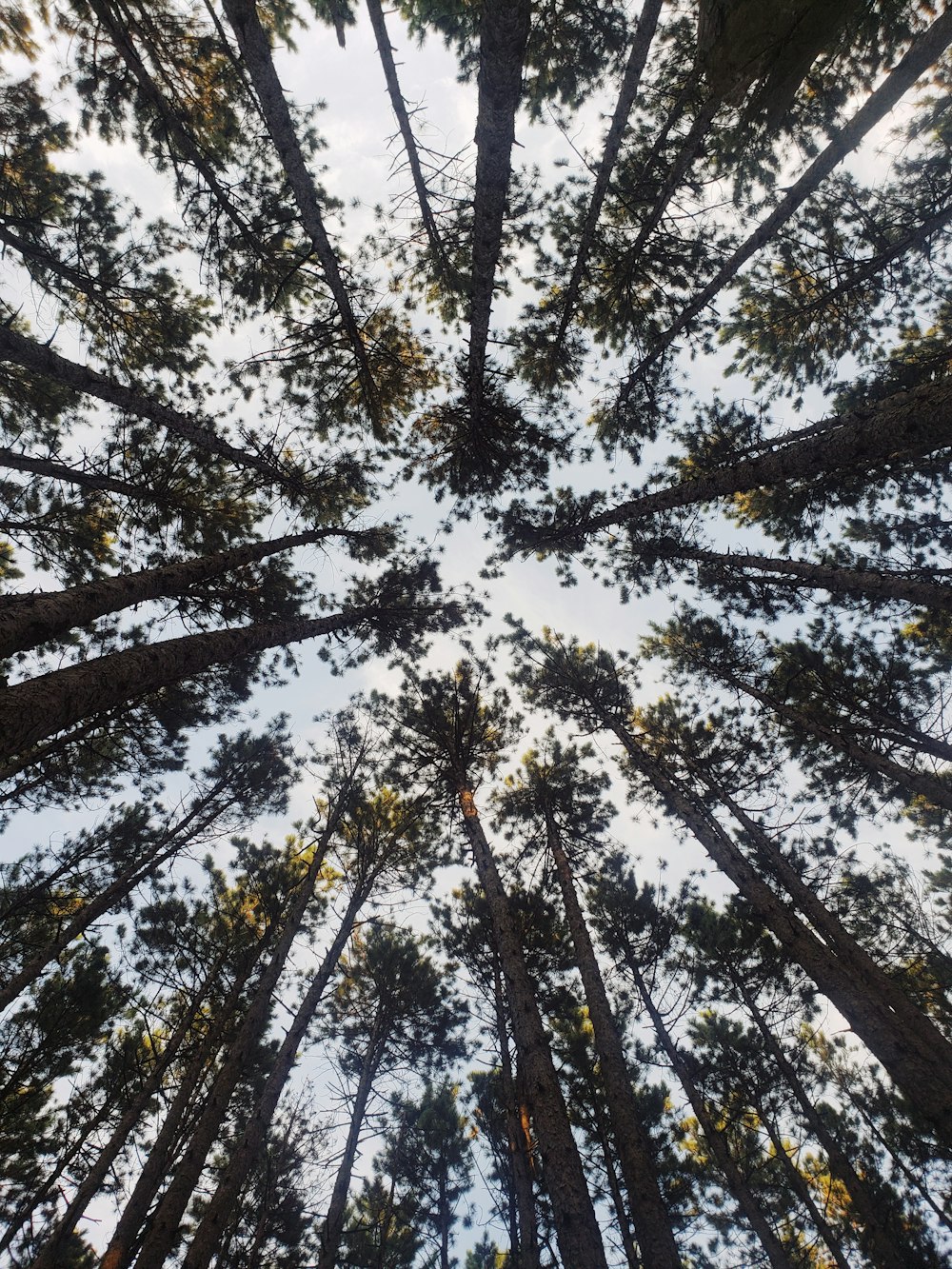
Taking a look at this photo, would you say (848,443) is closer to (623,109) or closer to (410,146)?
(623,109)

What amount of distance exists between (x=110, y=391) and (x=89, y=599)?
3537 millimetres

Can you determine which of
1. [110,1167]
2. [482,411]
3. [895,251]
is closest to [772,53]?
[895,251]

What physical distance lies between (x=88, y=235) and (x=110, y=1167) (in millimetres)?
16051

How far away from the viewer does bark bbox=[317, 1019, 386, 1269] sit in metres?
8.02

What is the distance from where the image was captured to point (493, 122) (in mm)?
4516

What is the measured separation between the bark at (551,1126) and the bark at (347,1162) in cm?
534

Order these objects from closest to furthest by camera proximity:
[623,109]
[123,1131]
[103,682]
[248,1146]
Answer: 1. [103,682]
2. [623,109]
3. [248,1146]
4. [123,1131]

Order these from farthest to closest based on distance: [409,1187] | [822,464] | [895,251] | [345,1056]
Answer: [409,1187] < [345,1056] < [895,251] < [822,464]

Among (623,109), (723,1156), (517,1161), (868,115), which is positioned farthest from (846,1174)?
(623,109)

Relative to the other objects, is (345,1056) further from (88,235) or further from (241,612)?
(88,235)

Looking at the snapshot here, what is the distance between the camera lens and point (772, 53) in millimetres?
4766

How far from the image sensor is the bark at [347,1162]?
8.02m

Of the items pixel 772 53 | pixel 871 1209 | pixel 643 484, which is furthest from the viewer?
pixel 643 484

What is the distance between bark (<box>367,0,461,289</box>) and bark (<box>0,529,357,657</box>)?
17.3 feet
